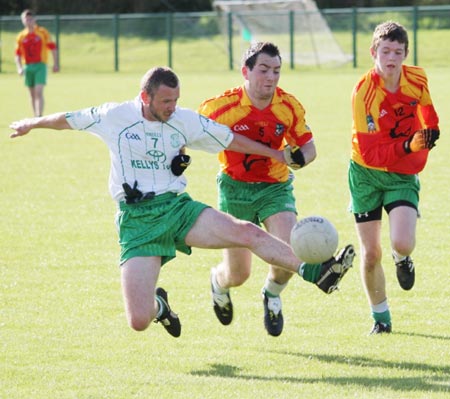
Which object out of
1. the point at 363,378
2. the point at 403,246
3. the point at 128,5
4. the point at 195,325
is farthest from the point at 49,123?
the point at 128,5

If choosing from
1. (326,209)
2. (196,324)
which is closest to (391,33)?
(196,324)

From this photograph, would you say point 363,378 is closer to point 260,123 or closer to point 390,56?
point 260,123

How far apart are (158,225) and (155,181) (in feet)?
0.94

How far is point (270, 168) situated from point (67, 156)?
10638 millimetres

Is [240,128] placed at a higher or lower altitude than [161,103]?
lower

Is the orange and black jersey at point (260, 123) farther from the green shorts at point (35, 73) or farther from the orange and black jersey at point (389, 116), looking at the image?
the green shorts at point (35, 73)

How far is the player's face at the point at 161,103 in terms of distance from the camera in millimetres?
6500

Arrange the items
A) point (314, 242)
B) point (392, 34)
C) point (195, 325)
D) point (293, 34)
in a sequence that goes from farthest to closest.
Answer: point (293, 34) < point (195, 325) < point (392, 34) < point (314, 242)

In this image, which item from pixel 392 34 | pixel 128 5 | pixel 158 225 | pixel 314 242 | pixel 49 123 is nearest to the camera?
pixel 314 242

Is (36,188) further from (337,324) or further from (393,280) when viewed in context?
(337,324)

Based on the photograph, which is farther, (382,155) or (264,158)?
(264,158)

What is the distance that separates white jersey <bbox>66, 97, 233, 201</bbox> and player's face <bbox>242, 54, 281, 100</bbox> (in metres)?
0.53

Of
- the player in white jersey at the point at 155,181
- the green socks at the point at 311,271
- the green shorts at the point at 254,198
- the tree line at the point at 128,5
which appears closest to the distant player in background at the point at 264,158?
the green shorts at the point at 254,198

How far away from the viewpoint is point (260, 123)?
7.30 meters
